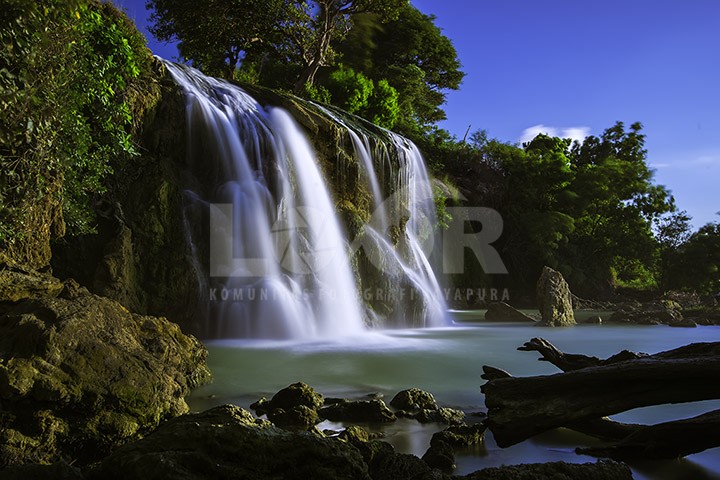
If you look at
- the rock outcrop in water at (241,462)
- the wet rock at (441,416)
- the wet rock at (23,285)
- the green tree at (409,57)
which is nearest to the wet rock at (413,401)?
the wet rock at (441,416)

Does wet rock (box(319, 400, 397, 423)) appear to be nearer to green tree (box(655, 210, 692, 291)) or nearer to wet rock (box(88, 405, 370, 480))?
Answer: wet rock (box(88, 405, 370, 480))

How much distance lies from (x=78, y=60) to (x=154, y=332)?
4048 millimetres

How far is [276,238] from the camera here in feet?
36.9

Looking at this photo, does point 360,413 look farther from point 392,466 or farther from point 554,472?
point 554,472

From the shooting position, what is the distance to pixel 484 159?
87.1ft

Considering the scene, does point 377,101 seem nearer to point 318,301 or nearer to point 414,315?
point 414,315

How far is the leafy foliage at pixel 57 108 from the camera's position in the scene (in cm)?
538

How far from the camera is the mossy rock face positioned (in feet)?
11.2

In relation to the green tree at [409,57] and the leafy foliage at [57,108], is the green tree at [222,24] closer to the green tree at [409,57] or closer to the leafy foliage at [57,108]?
the green tree at [409,57]

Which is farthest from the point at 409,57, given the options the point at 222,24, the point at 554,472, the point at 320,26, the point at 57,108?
the point at 554,472

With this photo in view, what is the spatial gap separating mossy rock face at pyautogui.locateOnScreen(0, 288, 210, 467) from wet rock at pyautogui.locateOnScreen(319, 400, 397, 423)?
4.11 feet

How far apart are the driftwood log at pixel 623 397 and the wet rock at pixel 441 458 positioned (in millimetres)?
333

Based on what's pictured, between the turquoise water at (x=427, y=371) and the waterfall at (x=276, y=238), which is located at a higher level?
the waterfall at (x=276, y=238)

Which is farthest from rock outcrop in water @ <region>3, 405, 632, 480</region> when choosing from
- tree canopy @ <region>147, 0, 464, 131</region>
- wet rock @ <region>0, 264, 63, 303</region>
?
tree canopy @ <region>147, 0, 464, 131</region>
